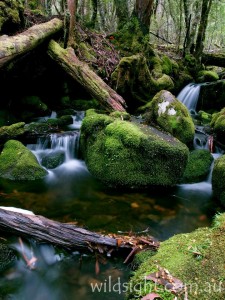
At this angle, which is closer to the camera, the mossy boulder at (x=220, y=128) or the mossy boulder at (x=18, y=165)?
the mossy boulder at (x=18, y=165)

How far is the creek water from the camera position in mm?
3422

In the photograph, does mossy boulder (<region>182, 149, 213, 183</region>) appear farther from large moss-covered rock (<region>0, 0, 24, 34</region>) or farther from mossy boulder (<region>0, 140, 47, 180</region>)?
large moss-covered rock (<region>0, 0, 24, 34</region>)

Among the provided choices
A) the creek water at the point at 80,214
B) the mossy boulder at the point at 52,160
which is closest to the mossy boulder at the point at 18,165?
the creek water at the point at 80,214

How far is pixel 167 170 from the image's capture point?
6.02m

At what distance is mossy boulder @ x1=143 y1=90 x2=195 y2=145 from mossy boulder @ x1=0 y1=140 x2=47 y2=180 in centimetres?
302

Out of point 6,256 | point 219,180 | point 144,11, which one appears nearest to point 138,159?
point 219,180

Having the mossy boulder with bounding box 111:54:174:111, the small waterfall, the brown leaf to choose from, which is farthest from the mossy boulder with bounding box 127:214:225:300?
the small waterfall

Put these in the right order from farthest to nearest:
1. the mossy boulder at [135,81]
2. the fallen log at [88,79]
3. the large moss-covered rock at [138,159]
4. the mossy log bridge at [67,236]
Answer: the mossy boulder at [135,81], the fallen log at [88,79], the large moss-covered rock at [138,159], the mossy log bridge at [67,236]

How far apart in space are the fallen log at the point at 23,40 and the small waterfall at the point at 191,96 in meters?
5.99

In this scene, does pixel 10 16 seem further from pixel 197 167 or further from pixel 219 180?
pixel 219 180

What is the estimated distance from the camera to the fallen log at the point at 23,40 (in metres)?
6.43

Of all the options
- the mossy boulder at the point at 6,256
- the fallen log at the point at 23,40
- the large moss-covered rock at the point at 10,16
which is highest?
the large moss-covered rock at the point at 10,16

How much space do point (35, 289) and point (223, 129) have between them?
20.6ft

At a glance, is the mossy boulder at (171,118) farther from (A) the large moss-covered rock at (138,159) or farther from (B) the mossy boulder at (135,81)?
(B) the mossy boulder at (135,81)
